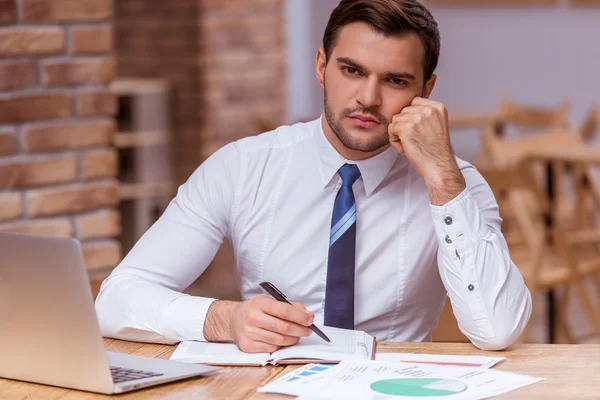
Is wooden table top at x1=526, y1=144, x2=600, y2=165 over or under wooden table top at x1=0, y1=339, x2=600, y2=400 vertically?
under

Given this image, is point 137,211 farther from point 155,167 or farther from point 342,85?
point 342,85

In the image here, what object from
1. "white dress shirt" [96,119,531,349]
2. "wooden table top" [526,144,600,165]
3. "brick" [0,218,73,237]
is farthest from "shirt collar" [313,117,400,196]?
"wooden table top" [526,144,600,165]

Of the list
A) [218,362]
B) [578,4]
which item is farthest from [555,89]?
[218,362]

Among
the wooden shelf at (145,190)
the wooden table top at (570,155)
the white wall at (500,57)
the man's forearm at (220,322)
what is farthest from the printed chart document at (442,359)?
the white wall at (500,57)

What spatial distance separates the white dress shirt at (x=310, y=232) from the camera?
1.90m

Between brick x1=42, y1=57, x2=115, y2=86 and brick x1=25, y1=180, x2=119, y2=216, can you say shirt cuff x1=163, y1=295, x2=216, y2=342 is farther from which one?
brick x1=42, y1=57, x2=115, y2=86

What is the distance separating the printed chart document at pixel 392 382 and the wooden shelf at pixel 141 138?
146 inches

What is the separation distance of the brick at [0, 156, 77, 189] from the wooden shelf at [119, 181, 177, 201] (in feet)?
8.44

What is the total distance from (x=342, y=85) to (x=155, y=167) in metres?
3.46

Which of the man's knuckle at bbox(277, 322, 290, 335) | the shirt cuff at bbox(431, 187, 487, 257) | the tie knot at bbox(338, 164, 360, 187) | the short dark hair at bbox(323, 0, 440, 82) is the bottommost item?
the man's knuckle at bbox(277, 322, 290, 335)

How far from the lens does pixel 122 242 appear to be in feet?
16.7

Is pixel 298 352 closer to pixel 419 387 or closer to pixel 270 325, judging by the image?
pixel 270 325

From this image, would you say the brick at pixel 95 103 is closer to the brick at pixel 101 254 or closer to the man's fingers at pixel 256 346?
the brick at pixel 101 254

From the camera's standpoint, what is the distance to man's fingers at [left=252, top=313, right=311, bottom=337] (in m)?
1.57
